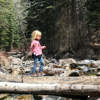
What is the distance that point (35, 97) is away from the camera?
9.08 ft

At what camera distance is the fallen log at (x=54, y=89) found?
6.57 ft

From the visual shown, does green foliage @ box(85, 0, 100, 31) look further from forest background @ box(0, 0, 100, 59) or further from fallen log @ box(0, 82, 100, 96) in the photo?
fallen log @ box(0, 82, 100, 96)

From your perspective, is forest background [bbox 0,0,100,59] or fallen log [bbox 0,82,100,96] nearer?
fallen log [bbox 0,82,100,96]

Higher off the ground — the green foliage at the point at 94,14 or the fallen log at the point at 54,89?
the green foliage at the point at 94,14

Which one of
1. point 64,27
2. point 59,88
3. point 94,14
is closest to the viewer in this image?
point 59,88

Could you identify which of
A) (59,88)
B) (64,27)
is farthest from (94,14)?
(59,88)

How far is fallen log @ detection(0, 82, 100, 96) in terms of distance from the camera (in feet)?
6.57

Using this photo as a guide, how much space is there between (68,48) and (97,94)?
10.8 meters

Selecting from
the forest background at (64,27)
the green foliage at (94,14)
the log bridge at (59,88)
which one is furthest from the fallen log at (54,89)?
the forest background at (64,27)

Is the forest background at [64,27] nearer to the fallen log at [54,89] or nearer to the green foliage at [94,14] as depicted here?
the green foliage at [94,14]

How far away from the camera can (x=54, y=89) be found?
2.16m

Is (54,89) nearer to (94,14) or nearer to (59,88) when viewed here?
(59,88)

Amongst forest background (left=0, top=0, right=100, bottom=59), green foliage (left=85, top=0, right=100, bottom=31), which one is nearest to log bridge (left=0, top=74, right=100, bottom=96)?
green foliage (left=85, top=0, right=100, bottom=31)

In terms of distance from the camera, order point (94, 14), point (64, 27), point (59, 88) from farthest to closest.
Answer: point (64, 27)
point (94, 14)
point (59, 88)
